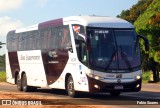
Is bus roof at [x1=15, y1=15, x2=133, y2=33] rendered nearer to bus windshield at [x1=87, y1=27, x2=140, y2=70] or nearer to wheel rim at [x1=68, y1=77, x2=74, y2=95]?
bus windshield at [x1=87, y1=27, x2=140, y2=70]

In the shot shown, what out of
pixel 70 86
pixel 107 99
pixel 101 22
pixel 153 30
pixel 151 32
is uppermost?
pixel 101 22

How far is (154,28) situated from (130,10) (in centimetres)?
1628

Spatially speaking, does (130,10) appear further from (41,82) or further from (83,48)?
(83,48)

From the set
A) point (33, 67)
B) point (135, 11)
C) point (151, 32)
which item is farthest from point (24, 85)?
point (135, 11)

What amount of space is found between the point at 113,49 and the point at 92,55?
35.7 inches

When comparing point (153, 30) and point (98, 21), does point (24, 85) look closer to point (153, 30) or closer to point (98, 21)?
point (98, 21)

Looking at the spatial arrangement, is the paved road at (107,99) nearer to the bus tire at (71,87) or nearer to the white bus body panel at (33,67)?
the bus tire at (71,87)

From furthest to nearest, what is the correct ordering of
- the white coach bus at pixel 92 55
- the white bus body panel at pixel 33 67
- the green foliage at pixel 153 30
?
the green foliage at pixel 153 30 < the white bus body panel at pixel 33 67 < the white coach bus at pixel 92 55

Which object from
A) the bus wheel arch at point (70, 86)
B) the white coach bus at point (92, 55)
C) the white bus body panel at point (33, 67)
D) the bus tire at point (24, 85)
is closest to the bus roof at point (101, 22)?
the white coach bus at point (92, 55)

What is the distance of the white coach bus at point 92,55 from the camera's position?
1906 cm

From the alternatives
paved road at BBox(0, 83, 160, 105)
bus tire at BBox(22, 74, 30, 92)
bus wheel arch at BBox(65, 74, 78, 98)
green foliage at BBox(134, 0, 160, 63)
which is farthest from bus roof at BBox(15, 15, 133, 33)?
green foliage at BBox(134, 0, 160, 63)

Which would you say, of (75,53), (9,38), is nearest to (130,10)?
(9,38)

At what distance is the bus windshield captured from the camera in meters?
19.2

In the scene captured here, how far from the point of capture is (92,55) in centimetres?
1917
